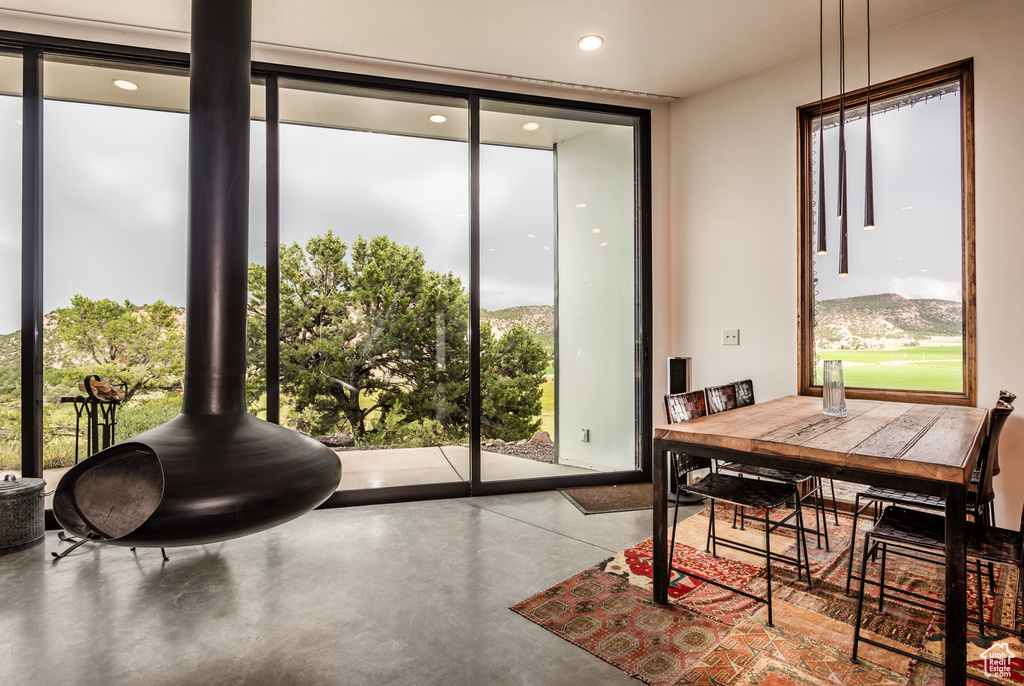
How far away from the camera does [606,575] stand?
7.87ft

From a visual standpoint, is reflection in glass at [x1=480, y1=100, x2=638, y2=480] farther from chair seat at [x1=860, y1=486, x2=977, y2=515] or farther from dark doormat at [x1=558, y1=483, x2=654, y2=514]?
chair seat at [x1=860, y1=486, x2=977, y2=515]

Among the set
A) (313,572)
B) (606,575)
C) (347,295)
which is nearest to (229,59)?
(347,295)

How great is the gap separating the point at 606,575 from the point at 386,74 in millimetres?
3432

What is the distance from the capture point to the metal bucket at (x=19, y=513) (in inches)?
106

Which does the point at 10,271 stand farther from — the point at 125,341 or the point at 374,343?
the point at 374,343

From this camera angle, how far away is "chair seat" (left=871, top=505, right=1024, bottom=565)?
1.62 metres

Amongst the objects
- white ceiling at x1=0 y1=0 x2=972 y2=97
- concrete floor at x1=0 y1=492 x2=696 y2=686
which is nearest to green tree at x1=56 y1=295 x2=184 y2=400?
concrete floor at x1=0 y1=492 x2=696 y2=686

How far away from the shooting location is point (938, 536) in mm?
1708

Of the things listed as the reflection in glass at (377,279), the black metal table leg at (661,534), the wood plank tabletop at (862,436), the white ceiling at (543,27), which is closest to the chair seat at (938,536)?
the wood plank tabletop at (862,436)

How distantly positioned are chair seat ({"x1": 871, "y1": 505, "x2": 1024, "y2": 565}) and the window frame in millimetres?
1416

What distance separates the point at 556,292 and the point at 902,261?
221 cm

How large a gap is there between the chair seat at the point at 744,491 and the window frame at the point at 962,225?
1362 millimetres

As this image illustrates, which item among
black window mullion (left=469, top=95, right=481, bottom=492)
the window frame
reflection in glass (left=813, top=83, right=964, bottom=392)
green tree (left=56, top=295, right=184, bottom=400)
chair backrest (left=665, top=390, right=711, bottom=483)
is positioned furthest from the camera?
black window mullion (left=469, top=95, right=481, bottom=492)

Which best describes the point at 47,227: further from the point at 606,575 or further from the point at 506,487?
the point at 606,575
